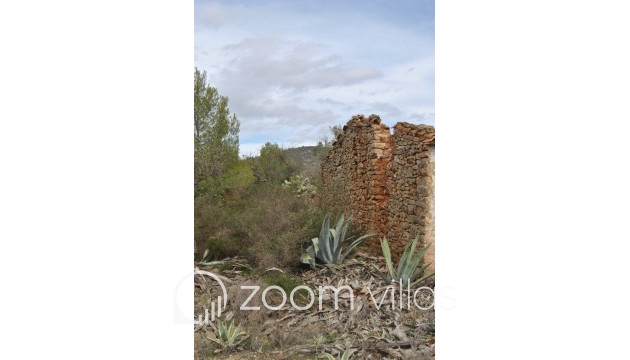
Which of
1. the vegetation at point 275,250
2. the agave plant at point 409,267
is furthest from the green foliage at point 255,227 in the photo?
the agave plant at point 409,267

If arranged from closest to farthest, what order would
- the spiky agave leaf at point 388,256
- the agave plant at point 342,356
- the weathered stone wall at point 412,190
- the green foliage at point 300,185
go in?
1. the agave plant at point 342,356
2. the spiky agave leaf at point 388,256
3. the weathered stone wall at point 412,190
4. the green foliage at point 300,185

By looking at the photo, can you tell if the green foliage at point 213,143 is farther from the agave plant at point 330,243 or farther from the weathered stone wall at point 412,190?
the weathered stone wall at point 412,190

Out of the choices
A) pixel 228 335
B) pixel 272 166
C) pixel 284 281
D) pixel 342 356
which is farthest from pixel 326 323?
pixel 272 166

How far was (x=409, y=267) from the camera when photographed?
3869 mm

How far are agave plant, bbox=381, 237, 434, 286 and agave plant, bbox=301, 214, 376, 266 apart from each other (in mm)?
353

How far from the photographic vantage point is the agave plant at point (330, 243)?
4180 mm

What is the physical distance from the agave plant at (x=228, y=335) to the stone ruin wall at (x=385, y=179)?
4.00ft

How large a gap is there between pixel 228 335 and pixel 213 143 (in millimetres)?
1567

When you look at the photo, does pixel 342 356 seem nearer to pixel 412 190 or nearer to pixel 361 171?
pixel 412 190

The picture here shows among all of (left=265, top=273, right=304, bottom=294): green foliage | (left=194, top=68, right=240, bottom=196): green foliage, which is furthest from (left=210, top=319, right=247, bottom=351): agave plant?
(left=194, top=68, right=240, bottom=196): green foliage

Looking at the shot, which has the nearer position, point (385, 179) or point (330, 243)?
point (330, 243)

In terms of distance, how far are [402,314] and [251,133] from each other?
66.3 inches

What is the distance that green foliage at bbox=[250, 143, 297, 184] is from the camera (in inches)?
169

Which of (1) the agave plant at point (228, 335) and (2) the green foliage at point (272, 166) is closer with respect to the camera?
(1) the agave plant at point (228, 335)
